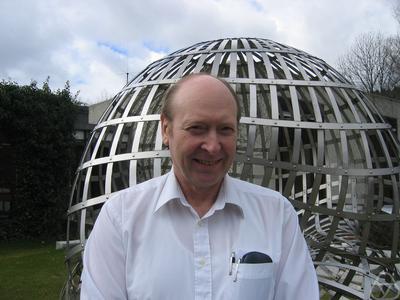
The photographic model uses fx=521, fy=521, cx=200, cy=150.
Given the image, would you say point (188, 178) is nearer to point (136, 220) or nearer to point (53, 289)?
point (136, 220)

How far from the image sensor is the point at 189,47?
12.3ft

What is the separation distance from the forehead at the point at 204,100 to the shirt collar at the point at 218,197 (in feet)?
0.78

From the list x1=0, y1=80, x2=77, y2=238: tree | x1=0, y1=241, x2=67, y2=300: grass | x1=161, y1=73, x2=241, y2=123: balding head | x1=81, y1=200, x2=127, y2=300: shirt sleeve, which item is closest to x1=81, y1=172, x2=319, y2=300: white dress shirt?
x1=81, y1=200, x2=127, y2=300: shirt sleeve

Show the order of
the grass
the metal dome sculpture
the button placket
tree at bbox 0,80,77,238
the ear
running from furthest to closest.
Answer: tree at bbox 0,80,77,238 < the grass < the metal dome sculpture < the ear < the button placket

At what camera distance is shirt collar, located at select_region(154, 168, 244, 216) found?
1.67m

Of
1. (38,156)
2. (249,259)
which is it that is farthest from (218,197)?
(38,156)

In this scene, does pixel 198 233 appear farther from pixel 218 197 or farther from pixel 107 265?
pixel 107 265

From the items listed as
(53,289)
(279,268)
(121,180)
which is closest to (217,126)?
(279,268)

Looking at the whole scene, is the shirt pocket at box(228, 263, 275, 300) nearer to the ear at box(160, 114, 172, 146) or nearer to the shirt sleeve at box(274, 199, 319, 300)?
the shirt sleeve at box(274, 199, 319, 300)

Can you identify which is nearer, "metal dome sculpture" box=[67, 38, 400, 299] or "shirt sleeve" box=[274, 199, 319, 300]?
"shirt sleeve" box=[274, 199, 319, 300]

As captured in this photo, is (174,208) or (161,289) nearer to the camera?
(161,289)

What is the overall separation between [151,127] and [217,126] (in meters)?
2.73

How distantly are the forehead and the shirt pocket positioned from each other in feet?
1.52

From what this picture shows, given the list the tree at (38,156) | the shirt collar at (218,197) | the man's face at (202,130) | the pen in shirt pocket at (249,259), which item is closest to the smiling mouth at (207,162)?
the man's face at (202,130)
